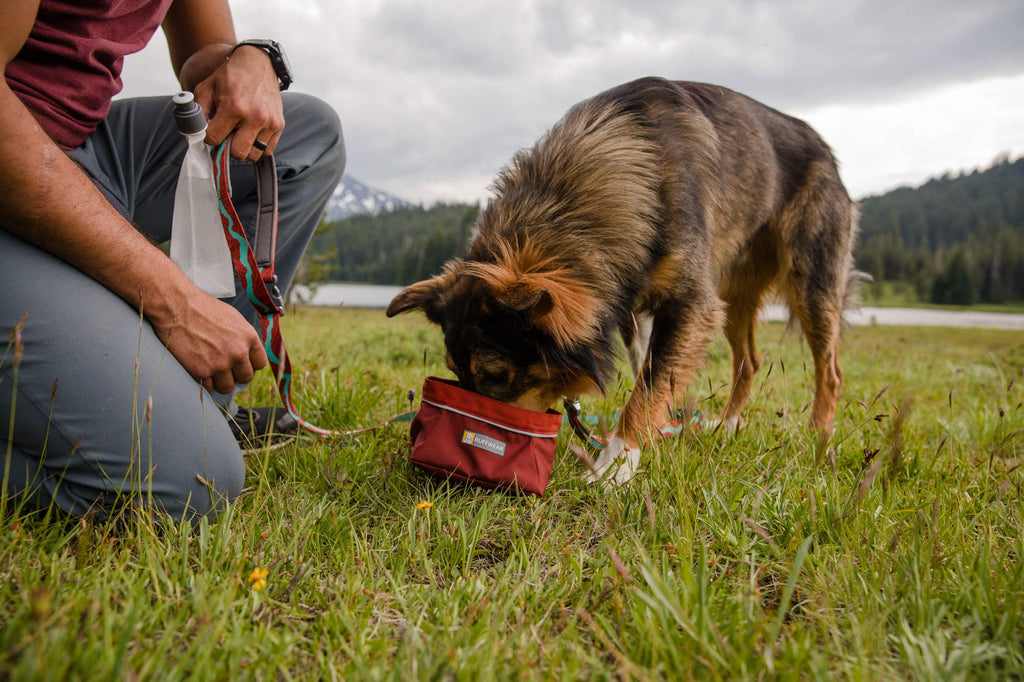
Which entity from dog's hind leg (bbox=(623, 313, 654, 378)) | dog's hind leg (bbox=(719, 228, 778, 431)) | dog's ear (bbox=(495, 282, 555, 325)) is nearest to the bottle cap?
dog's ear (bbox=(495, 282, 555, 325))

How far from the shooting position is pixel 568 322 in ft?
8.51

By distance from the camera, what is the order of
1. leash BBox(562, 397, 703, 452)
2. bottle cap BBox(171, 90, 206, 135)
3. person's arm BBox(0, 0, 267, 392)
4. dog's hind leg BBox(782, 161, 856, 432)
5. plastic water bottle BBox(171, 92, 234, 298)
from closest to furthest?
person's arm BBox(0, 0, 267, 392) < bottle cap BBox(171, 90, 206, 135) < plastic water bottle BBox(171, 92, 234, 298) < leash BBox(562, 397, 703, 452) < dog's hind leg BBox(782, 161, 856, 432)

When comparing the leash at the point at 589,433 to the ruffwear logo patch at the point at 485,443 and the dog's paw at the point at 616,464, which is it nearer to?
the dog's paw at the point at 616,464

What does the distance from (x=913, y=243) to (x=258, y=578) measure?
516ft

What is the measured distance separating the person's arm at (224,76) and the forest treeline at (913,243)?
3846 cm

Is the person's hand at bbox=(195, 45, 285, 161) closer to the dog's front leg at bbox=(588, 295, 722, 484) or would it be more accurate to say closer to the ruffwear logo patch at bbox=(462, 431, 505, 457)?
the ruffwear logo patch at bbox=(462, 431, 505, 457)

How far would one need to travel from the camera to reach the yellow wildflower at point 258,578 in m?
1.52

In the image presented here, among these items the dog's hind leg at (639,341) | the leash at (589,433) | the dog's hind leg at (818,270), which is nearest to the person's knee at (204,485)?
the leash at (589,433)

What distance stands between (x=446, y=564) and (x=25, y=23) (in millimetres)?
2252

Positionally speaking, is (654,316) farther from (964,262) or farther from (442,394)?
(964,262)

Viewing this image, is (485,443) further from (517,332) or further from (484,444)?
(517,332)

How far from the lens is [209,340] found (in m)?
2.09

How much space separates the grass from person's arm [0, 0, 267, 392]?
0.60 m

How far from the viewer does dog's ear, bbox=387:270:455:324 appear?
3.02 m
